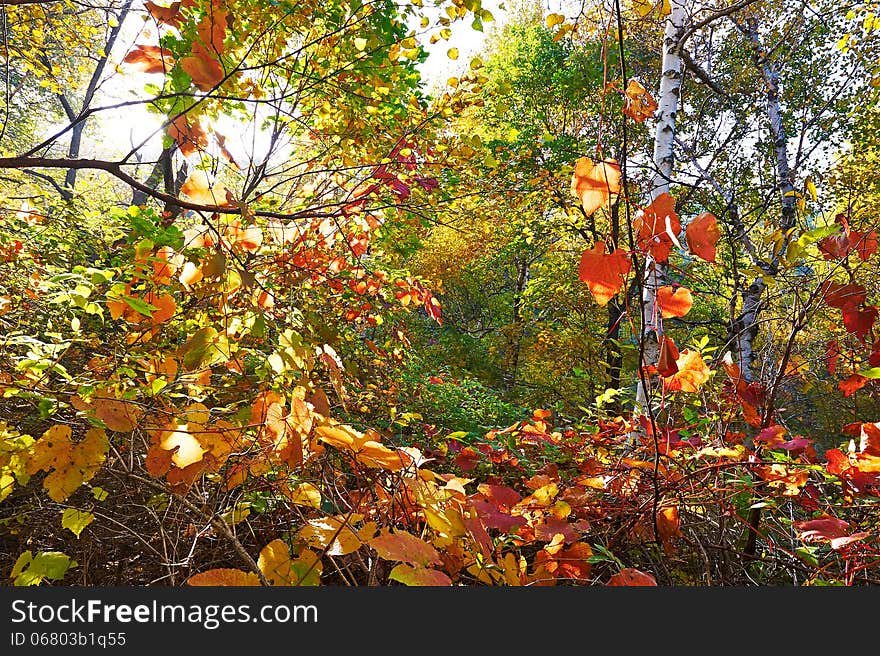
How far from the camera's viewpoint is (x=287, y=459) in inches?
35.1

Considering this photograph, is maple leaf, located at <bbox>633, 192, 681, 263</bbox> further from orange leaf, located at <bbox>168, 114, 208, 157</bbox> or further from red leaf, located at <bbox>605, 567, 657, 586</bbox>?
orange leaf, located at <bbox>168, 114, 208, 157</bbox>

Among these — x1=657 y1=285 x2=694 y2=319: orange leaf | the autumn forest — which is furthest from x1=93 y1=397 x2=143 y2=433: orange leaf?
x1=657 y1=285 x2=694 y2=319: orange leaf

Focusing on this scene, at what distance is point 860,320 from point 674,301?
554mm

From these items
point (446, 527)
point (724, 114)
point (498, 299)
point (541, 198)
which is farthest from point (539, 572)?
point (498, 299)

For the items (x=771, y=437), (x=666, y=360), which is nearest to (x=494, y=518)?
(x=666, y=360)

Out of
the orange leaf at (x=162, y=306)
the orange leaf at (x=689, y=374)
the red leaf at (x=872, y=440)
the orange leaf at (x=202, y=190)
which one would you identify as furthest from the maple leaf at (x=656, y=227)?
the orange leaf at (x=162, y=306)

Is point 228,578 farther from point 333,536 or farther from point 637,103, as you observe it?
point 637,103

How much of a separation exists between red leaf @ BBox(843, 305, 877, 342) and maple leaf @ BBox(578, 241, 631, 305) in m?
0.71

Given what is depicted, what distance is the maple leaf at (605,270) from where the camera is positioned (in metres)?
0.90

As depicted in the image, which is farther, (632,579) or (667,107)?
(667,107)

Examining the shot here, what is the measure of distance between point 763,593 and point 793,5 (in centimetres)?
776

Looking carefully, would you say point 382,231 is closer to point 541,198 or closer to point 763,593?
point 763,593

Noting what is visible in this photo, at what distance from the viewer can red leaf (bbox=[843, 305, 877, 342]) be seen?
116cm

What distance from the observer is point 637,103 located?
3.81 feet
